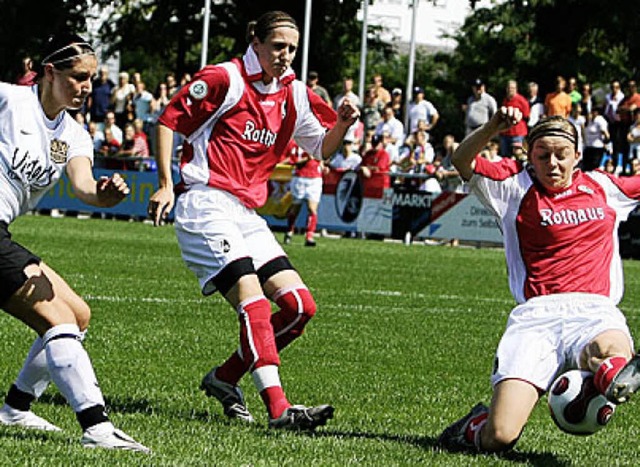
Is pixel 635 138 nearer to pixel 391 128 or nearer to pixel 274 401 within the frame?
pixel 391 128

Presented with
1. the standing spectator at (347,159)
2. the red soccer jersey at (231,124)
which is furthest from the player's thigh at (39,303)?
A: the standing spectator at (347,159)

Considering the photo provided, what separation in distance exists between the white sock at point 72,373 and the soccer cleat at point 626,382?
7.28 feet

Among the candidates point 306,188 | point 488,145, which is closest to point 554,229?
point 306,188

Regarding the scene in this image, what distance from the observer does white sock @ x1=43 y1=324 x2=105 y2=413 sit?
629 cm

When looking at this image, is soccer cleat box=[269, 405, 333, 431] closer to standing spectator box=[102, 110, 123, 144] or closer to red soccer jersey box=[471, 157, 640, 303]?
red soccer jersey box=[471, 157, 640, 303]

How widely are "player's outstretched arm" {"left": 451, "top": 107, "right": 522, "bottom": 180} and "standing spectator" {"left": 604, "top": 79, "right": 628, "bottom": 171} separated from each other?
20.0 m

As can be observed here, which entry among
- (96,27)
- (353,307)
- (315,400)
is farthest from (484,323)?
(96,27)

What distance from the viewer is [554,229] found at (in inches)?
285

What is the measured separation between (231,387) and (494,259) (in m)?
15.2

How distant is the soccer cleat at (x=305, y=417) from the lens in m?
7.16

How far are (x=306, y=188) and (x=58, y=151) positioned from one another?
689 inches

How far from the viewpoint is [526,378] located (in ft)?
22.6

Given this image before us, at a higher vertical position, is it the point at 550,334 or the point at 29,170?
the point at 29,170

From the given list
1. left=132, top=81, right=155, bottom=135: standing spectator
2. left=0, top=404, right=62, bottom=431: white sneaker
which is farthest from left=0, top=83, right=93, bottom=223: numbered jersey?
left=132, top=81, right=155, bottom=135: standing spectator
